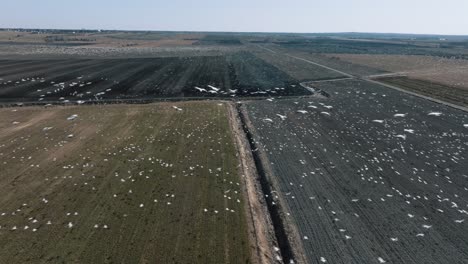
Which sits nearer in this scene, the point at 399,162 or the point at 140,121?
the point at 399,162

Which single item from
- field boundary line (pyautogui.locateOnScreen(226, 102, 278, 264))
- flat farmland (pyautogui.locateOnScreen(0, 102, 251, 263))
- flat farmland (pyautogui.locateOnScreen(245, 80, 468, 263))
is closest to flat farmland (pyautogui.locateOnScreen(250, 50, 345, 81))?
flat farmland (pyautogui.locateOnScreen(245, 80, 468, 263))

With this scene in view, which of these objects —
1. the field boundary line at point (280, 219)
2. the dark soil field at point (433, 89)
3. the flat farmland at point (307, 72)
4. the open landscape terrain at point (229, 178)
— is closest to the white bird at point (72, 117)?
the open landscape terrain at point (229, 178)

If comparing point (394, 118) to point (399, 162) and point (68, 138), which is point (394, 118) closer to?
point (399, 162)

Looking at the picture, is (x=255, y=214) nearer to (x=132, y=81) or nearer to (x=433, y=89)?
(x=132, y=81)

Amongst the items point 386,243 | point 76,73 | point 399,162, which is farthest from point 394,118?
point 76,73

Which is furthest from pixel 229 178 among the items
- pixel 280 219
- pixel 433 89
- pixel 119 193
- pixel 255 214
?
pixel 433 89

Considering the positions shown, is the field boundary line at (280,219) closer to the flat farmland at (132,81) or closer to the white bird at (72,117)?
the white bird at (72,117)
